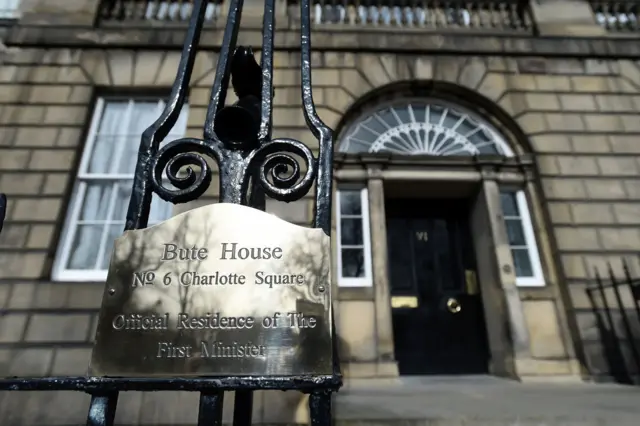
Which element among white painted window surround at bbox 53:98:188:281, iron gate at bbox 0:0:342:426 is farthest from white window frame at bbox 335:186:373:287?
iron gate at bbox 0:0:342:426

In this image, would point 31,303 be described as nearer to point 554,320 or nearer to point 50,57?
point 50,57

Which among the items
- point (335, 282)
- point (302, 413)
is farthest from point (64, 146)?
point (302, 413)

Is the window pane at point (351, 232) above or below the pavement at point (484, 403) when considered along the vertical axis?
above

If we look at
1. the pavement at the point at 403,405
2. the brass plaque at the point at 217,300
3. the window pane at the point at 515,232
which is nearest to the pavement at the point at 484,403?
the pavement at the point at 403,405

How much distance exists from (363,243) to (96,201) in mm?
4294

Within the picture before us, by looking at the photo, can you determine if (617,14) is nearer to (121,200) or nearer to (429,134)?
(429,134)

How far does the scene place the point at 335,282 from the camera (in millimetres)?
5500

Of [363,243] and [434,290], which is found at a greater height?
[363,243]

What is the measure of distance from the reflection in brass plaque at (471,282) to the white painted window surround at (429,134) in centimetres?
104

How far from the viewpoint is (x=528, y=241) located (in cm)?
607

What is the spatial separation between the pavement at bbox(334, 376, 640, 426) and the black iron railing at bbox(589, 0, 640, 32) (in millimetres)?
A: 7052

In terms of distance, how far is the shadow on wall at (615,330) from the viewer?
16.6 ft

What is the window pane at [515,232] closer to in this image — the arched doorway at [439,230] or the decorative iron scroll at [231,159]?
the arched doorway at [439,230]

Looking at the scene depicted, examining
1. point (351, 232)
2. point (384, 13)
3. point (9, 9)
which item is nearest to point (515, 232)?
point (351, 232)
